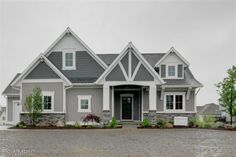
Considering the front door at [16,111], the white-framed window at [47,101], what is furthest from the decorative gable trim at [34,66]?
the front door at [16,111]

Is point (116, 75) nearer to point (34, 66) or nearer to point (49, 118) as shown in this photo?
point (49, 118)

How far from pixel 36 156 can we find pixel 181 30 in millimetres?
19975

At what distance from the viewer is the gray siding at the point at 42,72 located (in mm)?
20547

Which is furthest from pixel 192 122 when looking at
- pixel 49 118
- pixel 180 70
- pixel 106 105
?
pixel 49 118

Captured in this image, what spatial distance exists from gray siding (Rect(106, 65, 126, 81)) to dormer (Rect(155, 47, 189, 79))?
424cm

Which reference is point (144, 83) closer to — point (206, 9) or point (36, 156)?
point (206, 9)

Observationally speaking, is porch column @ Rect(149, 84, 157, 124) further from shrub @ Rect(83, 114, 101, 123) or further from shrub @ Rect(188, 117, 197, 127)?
shrub @ Rect(83, 114, 101, 123)

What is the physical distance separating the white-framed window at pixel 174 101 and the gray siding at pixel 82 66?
628 centimetres

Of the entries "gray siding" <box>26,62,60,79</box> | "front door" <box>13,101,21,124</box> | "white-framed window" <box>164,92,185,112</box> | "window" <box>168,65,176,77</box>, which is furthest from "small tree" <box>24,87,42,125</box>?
"window" <box>168,65,176,77</box>

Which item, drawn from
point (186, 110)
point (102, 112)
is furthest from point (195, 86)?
point (102, 112)

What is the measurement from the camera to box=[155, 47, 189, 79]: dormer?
73.9 feet

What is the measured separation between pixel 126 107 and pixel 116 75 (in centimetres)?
395

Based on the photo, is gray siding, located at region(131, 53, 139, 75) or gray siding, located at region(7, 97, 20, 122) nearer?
gray siding, located at region(131, 53, 139, 75)

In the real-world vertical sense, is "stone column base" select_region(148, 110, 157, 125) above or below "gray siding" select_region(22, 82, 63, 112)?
below
